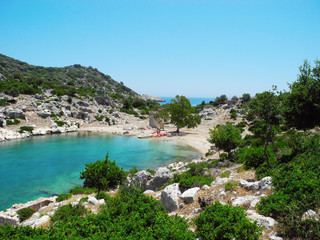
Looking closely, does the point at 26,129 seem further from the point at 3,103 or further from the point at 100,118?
the point at 100,118

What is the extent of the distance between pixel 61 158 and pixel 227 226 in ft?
111

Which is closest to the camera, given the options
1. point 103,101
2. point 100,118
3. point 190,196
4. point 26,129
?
point 190,196

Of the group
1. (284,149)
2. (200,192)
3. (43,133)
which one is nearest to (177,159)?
(284,149)

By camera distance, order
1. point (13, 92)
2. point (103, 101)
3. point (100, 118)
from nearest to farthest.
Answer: point (13, 92) → point (100, 118) → point (103, 101)

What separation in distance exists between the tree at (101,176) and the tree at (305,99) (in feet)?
50.2

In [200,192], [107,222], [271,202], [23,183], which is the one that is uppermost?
[271,202]

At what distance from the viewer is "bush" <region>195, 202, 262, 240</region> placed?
20.9 feet

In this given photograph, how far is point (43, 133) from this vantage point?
51.1 metres

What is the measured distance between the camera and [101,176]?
15.3 m

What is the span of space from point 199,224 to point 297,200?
151 inches

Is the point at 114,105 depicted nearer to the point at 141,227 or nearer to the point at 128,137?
the point at 128,137

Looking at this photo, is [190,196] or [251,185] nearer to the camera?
[251,185]

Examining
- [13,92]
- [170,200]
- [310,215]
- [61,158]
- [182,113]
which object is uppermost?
[13,92]

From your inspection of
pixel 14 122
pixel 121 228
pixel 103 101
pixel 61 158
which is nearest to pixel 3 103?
pixel 14 122
